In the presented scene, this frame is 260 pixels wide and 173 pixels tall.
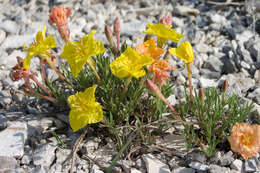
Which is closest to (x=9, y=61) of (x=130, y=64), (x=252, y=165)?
(x=130, y=64)

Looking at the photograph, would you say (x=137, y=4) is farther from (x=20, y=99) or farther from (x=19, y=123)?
(x=19, y=123)

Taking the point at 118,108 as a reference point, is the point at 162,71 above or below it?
above

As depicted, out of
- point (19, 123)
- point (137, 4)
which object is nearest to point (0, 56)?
point (19, 123)

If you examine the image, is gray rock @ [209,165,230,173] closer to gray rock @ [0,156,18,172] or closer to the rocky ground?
the rocky ground

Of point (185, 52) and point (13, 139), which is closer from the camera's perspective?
point (185, 52)

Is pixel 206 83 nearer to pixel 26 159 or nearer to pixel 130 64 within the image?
pixel 130 64

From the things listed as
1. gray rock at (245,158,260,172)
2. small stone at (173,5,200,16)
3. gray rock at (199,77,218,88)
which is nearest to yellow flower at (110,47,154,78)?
gray rock at (245,158,260,172)
